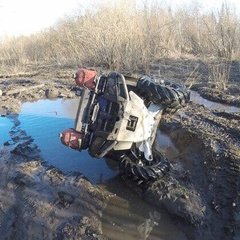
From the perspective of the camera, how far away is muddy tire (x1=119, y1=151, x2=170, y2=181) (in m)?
3.23

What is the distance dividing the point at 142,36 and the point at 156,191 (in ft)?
25.5

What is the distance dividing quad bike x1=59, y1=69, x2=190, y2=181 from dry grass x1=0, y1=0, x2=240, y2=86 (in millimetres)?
5889

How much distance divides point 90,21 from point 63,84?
118 inches

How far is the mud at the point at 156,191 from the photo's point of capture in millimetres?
2723

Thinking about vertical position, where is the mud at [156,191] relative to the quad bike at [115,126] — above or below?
below

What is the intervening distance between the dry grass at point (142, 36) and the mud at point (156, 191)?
5188mm

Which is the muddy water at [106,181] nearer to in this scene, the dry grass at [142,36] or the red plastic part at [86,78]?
the red plastic part at [86,78]

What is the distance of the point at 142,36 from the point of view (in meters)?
A: 10.1

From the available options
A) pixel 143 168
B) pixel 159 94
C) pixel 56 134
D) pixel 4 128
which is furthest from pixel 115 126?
pixel 4 128

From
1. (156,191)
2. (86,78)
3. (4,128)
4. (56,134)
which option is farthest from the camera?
(4,128)

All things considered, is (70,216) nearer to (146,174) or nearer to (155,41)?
(146,174)

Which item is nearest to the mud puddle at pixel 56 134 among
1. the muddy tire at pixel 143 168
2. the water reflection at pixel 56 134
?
the water reflection at pixel 56 134

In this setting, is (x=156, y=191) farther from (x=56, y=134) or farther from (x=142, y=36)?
(x=142, y=36)

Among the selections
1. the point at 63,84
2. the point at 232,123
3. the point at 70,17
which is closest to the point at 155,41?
the point at 63,84
